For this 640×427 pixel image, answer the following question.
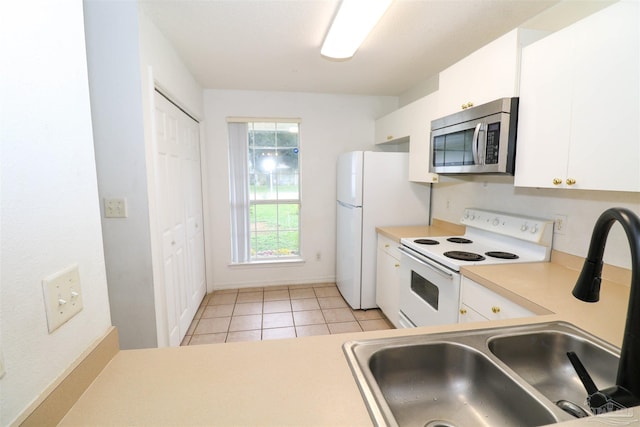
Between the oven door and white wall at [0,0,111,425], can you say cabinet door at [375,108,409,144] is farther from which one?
white wall at [0,0,111,425]

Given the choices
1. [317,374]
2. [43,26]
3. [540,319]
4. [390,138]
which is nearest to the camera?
[43,26]

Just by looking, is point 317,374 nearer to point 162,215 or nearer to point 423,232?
point 162,215

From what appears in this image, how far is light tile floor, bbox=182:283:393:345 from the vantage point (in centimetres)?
273

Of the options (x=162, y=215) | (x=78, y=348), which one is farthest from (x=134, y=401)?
(x=162, y=215)

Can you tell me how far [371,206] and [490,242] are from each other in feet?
3.67

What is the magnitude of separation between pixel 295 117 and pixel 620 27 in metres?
2.91

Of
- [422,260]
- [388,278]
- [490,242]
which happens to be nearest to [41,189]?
[422,260]

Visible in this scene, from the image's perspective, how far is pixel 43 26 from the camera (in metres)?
0.61

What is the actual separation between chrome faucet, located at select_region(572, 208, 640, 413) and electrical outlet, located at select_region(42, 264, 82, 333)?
45.9 inches

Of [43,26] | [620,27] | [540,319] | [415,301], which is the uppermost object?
[620,27]

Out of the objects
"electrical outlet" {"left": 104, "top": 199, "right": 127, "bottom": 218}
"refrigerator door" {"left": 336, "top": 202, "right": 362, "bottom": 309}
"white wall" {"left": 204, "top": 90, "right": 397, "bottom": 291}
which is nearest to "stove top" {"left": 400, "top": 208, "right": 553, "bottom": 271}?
"refrigerator door" {"left": 336, "top": 202, "right": 362, "bottom": 309}

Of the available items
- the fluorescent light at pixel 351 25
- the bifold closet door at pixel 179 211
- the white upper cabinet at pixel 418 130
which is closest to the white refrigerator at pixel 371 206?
the white upper cabinet at pixel 418 130

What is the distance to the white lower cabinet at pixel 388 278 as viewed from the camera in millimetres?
2660

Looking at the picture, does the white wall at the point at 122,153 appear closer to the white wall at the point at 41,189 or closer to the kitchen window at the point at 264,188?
the white wall at the point at 41,189
